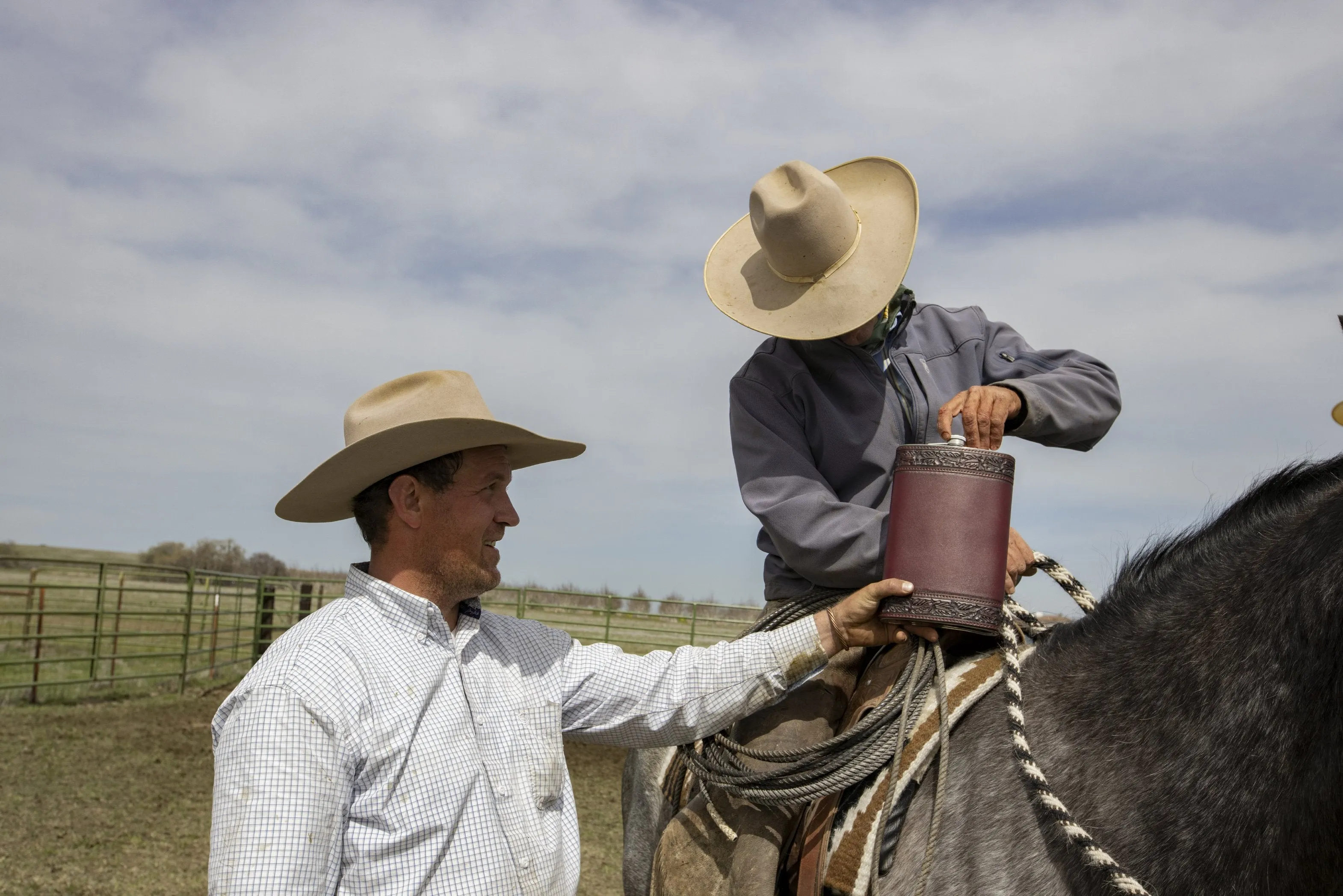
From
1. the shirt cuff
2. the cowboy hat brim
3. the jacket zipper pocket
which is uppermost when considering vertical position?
the jacket zipper pocket

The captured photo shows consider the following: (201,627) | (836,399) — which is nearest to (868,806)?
(836,399)

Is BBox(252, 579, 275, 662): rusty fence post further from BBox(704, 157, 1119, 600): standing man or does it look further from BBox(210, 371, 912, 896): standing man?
BBox(704, 157, 1119, 600): standing man

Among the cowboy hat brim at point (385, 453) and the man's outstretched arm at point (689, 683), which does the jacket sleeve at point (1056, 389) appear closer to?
the man's outstretched arm at point (689, 683)

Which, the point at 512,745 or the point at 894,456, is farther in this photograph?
the point at 894,456

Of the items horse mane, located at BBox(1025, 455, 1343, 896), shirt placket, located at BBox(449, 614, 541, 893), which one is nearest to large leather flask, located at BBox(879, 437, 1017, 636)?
horse mane, located at BBox(1025, 455, 1343, 896)

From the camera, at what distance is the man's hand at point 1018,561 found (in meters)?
2.45

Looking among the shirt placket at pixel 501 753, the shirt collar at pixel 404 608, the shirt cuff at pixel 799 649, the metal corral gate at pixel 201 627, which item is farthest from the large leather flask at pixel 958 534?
the metal corral gate at pixel 201 627

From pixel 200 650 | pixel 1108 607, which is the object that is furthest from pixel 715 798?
pixel 200 650

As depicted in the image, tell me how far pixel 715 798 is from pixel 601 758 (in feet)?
25.5

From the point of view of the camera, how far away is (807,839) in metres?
2.22

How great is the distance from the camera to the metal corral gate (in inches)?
472

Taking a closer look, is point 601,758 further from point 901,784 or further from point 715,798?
point 901,784

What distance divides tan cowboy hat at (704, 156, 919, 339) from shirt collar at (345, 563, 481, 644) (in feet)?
3.67

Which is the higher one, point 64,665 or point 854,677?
point 854,677
